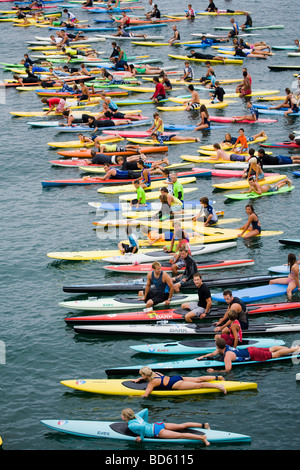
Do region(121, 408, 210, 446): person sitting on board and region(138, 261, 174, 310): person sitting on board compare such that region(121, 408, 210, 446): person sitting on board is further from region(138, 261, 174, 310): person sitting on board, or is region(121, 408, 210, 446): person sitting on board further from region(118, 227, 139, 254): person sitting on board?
region(118, 227, 139, 254): person sitting on board

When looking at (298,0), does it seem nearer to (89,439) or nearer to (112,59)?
(112,59)

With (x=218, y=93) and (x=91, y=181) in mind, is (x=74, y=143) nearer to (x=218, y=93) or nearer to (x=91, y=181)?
(x=91, y=181)

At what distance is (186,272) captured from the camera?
2342 cm

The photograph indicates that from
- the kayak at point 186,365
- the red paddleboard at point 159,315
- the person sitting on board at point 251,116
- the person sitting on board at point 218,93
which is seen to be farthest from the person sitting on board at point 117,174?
the kayak at point 186,365

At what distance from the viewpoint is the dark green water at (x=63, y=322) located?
17.3 m

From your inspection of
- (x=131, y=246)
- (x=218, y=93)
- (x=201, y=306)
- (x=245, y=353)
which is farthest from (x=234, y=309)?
(x=218, y=93)

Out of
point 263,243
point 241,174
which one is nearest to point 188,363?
point 263,243

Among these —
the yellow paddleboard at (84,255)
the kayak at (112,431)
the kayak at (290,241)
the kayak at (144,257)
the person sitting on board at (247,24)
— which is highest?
the person sitting on board at (247,24)

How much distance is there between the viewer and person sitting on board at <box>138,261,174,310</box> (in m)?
22.1

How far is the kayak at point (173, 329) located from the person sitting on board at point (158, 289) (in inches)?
40.6

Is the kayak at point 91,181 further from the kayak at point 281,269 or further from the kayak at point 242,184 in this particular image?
the kayak at point 281,269

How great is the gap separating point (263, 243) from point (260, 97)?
20075 millimetres

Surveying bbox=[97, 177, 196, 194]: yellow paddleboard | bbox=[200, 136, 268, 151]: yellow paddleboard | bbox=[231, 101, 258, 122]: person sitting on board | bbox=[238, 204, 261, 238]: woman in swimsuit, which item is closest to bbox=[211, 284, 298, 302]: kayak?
bbox=[238, 204, 261, 238]: woman in swimsuit

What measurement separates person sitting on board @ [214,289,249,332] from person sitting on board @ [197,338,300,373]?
1.18 m
